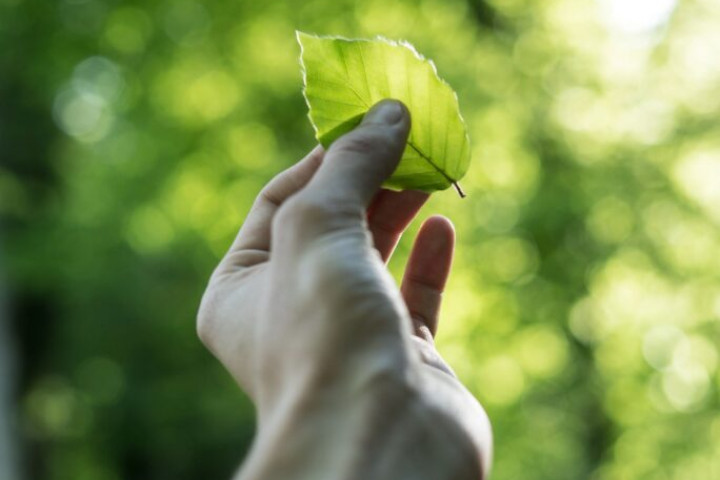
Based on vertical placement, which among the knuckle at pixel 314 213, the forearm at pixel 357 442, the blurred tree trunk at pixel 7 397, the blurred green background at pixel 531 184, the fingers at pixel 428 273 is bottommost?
the blurred tree trunk at pixel 7 397

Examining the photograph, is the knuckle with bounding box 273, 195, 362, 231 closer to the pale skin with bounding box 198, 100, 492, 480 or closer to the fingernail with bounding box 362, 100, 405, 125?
the pale skin with bounding box 198, 100, 492, 480

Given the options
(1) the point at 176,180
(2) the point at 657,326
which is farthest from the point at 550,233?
(1) the point at 176,180

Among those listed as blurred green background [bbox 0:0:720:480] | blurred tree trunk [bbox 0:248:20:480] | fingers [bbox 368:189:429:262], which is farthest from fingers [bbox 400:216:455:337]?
blurred tree trunk [bbox 0:248:20:480]

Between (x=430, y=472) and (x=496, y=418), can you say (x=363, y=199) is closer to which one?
(x=430, y=472)

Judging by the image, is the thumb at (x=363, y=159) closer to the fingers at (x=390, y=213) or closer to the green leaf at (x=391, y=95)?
the green leaf at (x=391, y=95)

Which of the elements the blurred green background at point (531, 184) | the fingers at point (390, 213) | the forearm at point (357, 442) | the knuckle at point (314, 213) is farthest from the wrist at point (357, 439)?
the blurred green background at point (531, 184)
